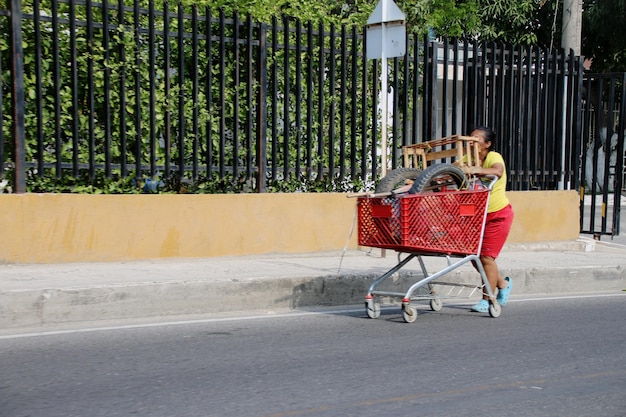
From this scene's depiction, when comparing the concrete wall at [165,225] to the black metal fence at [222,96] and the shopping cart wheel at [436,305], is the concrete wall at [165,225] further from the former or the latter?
the shopping cart wheel at [436,305]

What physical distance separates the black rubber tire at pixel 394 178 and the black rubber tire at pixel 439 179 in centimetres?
29

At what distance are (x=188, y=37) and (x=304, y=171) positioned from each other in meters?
2.21

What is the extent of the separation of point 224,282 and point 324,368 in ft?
8.34

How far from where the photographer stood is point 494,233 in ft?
25.6

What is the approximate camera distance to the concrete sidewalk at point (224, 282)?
7348 mm

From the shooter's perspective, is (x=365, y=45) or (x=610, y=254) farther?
(x=610, y=254)

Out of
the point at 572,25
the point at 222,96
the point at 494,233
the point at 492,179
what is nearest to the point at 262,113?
the point at 222,96

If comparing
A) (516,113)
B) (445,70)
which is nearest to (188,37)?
(445,70)

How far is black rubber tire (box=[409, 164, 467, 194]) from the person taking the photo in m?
7.11

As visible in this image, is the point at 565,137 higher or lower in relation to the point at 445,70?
lower

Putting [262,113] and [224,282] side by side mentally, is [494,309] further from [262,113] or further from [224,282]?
[262,113]

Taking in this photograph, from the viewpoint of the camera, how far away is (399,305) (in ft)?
28.2

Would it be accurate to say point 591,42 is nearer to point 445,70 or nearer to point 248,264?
point 445,70

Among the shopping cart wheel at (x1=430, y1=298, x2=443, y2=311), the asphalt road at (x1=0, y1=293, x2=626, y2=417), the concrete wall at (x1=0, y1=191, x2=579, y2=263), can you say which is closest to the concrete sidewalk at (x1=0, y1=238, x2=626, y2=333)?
the concrete wall at (x1=0, y1=191, x2=579, y2=263)
